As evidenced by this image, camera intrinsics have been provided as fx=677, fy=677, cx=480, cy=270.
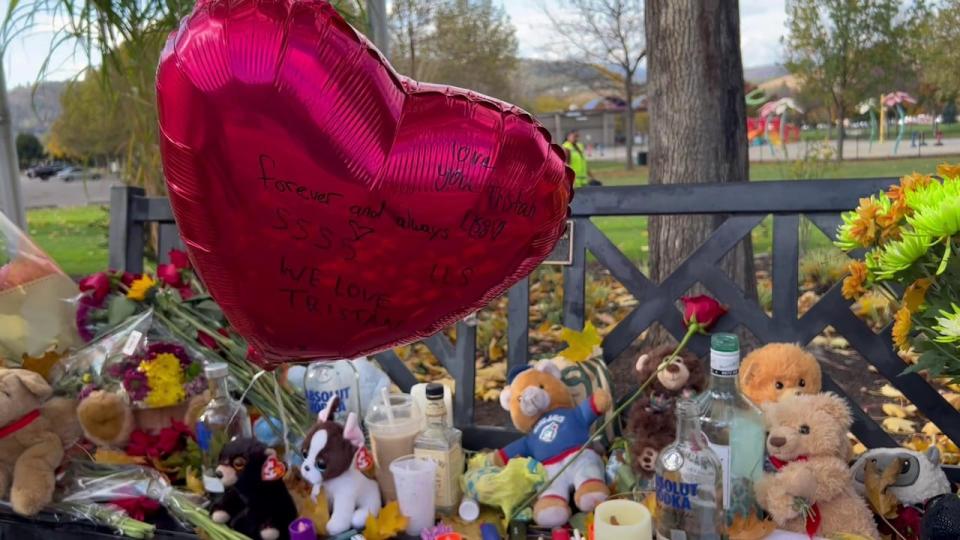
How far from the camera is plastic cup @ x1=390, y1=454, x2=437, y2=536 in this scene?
59.1 inches

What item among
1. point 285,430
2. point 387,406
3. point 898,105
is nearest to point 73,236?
point 285,430

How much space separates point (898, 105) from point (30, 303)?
1731 cm

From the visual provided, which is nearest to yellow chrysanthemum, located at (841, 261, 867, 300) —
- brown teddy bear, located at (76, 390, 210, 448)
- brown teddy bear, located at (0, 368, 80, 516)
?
brown teddy bear, located at (76, 390, 210, 448)

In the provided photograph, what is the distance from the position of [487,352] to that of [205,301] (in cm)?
191

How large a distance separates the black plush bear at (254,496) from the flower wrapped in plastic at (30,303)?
0.77m

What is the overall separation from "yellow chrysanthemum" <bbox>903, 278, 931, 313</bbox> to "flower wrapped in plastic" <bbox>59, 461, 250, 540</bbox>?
4.84 ft

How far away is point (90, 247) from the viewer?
9.54 metres

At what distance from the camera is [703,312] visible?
1663 mm

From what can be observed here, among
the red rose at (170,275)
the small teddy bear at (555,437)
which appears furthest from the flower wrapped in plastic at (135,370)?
the small teddy bear at (555,437)

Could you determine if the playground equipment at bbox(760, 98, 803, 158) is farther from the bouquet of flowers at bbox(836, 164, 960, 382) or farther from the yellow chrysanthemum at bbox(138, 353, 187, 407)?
the yellow chrysanthemum at bbox(138, 353, 187, 407)

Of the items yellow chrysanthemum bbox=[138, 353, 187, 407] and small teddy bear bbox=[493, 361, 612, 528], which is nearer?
small teddy bear bbox=[493, 361, 612, 528]

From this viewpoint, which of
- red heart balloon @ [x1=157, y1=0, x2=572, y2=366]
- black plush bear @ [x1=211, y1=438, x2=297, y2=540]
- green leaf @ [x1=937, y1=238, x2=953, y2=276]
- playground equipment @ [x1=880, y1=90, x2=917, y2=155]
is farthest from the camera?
playground equipment @ [x1=880, y1=90, x2=917, y2=155]

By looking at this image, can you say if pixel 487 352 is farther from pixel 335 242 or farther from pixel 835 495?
pixel 335 242

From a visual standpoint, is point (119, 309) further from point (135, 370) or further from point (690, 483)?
point (690, 483)
